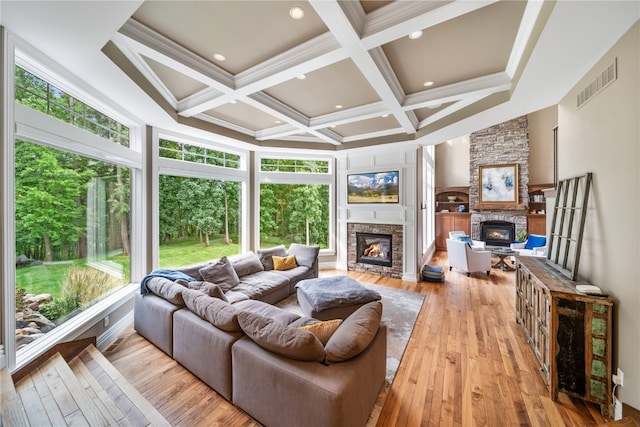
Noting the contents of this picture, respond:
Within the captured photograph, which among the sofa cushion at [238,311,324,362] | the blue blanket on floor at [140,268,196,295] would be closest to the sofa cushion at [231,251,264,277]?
the blue blanket on floor at [140,268,196,295]

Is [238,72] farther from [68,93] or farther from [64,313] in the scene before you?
[64,313]

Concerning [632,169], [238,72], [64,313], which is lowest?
[64,313]

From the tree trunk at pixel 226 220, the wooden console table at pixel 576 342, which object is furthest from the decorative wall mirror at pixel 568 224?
the tree trunk at pixel 226 220

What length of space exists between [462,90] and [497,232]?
20.9 ft

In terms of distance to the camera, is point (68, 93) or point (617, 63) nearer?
point (617, 63)

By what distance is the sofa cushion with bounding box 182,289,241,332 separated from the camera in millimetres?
1982

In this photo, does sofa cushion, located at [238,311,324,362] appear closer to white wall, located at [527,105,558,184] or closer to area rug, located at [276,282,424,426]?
area rug, located at [276,282,424,426]

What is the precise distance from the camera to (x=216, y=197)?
4941mm

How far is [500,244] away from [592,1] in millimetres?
7630

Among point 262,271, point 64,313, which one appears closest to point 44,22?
point 64,313

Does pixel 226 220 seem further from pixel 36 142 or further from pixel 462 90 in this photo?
pixel 462 90

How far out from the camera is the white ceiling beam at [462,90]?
285 centimetres

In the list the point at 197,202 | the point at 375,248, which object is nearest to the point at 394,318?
the point at 375,248

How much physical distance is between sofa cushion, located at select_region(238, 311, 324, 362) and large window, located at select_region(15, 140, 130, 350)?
1951 mm
